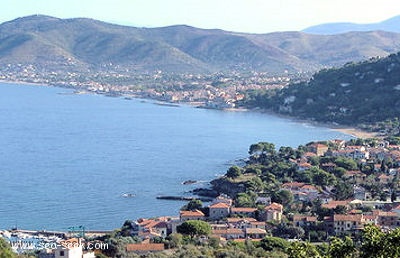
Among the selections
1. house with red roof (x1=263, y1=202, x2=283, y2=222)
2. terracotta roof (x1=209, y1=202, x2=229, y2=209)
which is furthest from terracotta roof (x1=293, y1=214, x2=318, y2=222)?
terracotta roof (x1=209, y1=202, x2=229, y2=209)

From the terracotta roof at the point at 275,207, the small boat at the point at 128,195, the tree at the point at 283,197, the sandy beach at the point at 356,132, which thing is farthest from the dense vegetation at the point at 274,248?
the sandy beach at the point at 356,132

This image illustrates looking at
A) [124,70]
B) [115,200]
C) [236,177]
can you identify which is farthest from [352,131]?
[124,70]

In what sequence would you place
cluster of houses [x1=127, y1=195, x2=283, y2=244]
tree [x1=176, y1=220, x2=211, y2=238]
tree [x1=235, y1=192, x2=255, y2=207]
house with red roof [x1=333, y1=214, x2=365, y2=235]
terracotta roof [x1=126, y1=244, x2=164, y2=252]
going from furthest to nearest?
tree [x1=235, y1=192, x2=255, y2=207]
house with red roof [x1=333, y1=214, x2=365, y2=235]
cluster of houses [x1=127, y1=195, x2=283, y2=244]
tree [x1=176, y1=220, x2=211, y2=238]
terracotta roof [x1=126, y1=244, x2=164, y2=252]

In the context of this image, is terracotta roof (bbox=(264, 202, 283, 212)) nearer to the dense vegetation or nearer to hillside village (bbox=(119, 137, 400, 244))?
hillside village (bbox=(119, 137, 400, 244))

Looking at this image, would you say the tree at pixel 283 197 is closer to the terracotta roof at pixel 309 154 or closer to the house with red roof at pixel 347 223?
the house with red roof at pixel 347 223

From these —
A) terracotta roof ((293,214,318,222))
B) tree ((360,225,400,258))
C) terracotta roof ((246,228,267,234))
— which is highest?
tree ((360,225,400,258))

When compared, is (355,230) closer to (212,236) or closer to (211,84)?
(212,236)
